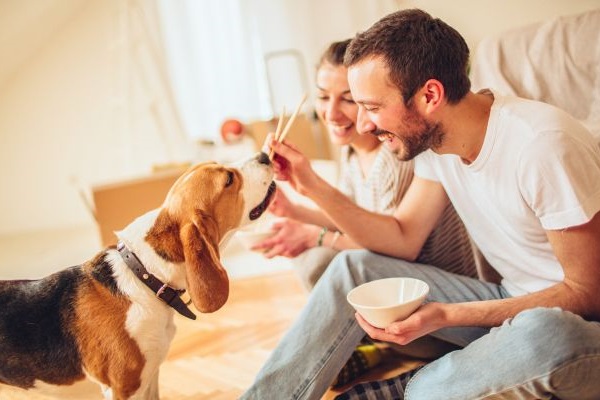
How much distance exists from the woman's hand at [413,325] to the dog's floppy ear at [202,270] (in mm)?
383

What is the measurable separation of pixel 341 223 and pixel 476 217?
16.6 inches

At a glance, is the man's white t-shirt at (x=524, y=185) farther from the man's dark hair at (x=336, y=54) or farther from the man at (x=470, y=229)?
the man's dark hair at (x=336, y=54)

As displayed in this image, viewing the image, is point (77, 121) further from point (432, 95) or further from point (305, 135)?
point (432, 95)

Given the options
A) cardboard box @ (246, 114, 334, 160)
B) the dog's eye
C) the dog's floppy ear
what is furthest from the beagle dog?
cardboard box @ (246, 114, 334, 160)

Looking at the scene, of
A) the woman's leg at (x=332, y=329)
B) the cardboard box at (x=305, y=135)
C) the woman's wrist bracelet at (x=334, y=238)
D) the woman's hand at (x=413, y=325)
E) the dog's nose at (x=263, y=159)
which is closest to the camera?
the woman's hand at (x=413, y=325)

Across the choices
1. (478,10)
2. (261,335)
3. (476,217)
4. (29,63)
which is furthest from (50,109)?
(476,217)

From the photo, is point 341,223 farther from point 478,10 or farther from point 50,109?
point 50,109

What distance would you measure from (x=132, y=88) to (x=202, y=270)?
3.50 metres

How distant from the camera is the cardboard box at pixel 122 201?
10.3 feet

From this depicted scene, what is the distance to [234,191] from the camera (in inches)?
61.7

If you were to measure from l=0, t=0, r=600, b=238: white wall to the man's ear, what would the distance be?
11.2 feet

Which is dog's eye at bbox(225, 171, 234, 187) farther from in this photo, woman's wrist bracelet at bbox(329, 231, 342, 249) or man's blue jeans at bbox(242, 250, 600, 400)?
woman's wrist bracelet at bbox(329, 231, 342, 249)

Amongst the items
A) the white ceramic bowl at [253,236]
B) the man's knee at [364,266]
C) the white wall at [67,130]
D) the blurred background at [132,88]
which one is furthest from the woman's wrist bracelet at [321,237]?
the white wall at [67,130]

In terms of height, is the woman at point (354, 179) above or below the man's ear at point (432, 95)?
below
